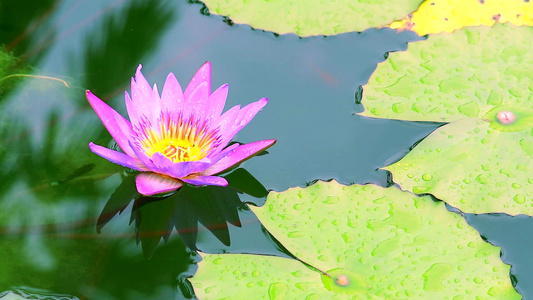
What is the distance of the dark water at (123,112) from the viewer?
1.81 metres

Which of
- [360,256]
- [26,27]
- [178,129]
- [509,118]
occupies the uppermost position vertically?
[26,27]

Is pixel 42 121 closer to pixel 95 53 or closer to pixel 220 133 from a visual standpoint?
pixel 95 53

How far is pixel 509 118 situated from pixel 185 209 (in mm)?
1262

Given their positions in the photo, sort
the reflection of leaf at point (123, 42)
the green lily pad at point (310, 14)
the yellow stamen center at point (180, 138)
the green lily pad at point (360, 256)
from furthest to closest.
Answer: the green lily pad at point (310, 14) → the reflection of leaf at point (123, 42) → the yellow stamen center at point (180, 138) → the green lily pad at point (360, 256)

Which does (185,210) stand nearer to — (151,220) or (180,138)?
(151,220)

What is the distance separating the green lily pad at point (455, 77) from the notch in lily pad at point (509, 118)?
34mm

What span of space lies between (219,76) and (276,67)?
26cm

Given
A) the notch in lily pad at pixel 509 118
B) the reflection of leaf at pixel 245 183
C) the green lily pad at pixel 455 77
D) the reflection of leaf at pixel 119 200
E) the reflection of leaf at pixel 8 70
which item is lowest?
the reflection of leaf at pixel 245 183

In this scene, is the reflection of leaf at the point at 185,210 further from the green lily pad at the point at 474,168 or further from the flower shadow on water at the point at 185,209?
the green lily pad at the point at 474,168

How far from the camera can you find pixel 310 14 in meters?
2.54

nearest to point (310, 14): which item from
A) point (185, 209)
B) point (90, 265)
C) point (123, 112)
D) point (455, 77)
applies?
point (455, 77)

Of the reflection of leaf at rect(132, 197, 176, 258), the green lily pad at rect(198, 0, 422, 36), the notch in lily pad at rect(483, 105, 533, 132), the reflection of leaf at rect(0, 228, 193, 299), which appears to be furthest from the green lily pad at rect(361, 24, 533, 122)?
the reflection of leaf at rect(0, 228, 193, 299)

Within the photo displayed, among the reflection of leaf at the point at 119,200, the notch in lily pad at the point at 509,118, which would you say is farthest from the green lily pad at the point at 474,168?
the reflection of leaf at the point at 119,200

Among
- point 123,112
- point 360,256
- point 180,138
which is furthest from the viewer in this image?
point 123,112
